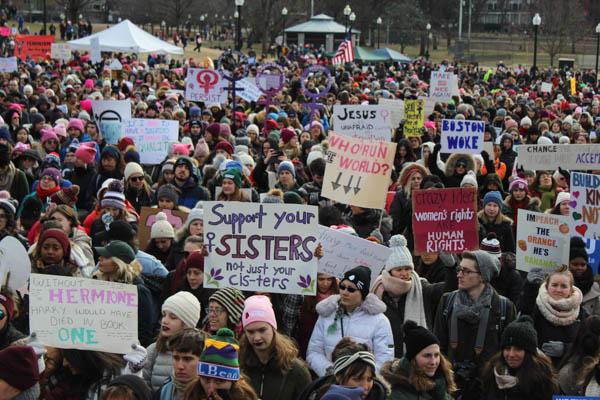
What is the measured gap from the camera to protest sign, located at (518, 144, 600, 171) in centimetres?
1241

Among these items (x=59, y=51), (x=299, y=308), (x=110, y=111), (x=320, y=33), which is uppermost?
(x=320, y=33)

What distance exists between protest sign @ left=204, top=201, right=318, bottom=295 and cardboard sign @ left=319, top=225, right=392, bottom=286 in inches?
13.7

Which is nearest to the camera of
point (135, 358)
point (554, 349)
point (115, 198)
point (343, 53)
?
point (135, 358)

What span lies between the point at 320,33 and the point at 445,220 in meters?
61.6

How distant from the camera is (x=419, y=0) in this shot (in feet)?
293

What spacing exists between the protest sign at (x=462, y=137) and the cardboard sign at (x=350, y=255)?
7.26 metres

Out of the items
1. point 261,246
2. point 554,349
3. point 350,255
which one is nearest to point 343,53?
point 350,255

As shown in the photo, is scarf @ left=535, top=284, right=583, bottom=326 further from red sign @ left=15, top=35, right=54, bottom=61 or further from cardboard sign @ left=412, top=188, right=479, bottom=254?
red sign @ left=15, top=35, right=54, bottom=61

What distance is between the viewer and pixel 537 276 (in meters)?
8.23

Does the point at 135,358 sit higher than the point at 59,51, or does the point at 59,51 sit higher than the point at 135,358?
the point at 59,51

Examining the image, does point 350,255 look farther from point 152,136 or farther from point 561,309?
point 152,136

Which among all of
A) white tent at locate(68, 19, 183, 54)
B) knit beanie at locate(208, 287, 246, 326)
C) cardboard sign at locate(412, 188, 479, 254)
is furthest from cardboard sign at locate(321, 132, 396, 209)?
white tent at locate(68, 19, 183, 54)

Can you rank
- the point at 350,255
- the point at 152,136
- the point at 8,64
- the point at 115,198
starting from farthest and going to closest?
1. the point at 8,64
2. the point at 152,136
3. the point at 115,198
4. the point at 350,255

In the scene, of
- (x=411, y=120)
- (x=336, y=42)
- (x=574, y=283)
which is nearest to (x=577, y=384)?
(x=574, y=283)
